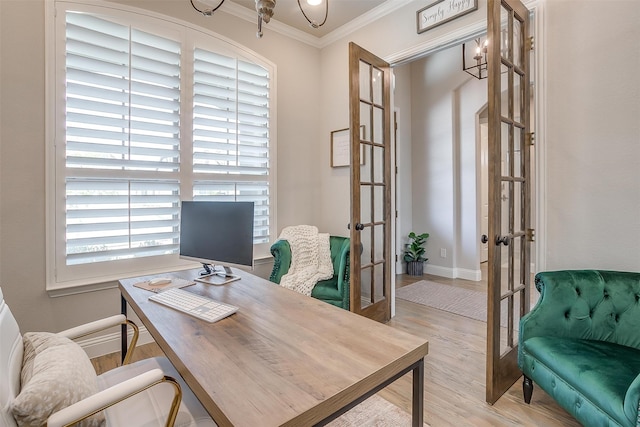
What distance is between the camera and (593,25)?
6.34 ft

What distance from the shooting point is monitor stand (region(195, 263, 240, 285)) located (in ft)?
6.10

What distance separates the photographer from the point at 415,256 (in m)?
4.82

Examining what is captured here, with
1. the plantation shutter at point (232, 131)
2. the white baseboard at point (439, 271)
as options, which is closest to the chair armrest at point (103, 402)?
the plantation shutter at point (232, 131)

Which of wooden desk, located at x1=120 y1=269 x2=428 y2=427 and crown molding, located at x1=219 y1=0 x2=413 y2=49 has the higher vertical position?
crown molding, located at x1=219 y1=0 x2=413 y2=49

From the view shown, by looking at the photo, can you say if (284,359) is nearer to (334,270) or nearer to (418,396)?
(418,396)

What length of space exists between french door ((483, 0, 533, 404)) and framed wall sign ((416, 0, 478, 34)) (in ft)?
1.39

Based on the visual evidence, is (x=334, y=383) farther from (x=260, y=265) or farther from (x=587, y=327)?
(x=260, y=265)

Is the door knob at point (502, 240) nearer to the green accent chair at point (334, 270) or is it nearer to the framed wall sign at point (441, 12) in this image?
the green accent chair at point (334, 270)

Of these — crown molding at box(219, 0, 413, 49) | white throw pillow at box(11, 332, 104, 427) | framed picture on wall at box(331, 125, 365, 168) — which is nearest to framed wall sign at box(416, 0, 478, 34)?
crown molding at box(219, 0, 413, 49)

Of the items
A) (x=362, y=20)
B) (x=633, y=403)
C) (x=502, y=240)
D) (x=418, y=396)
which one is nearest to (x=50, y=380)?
(x=418, y=396)

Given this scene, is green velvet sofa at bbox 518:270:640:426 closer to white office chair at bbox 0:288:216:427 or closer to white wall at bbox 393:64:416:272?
white office chair at bbox 0:288:216:427

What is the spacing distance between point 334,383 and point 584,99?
7.48 feet

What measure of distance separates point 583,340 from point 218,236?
6.96 ft

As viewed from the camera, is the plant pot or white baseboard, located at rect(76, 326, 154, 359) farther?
the plant pot
